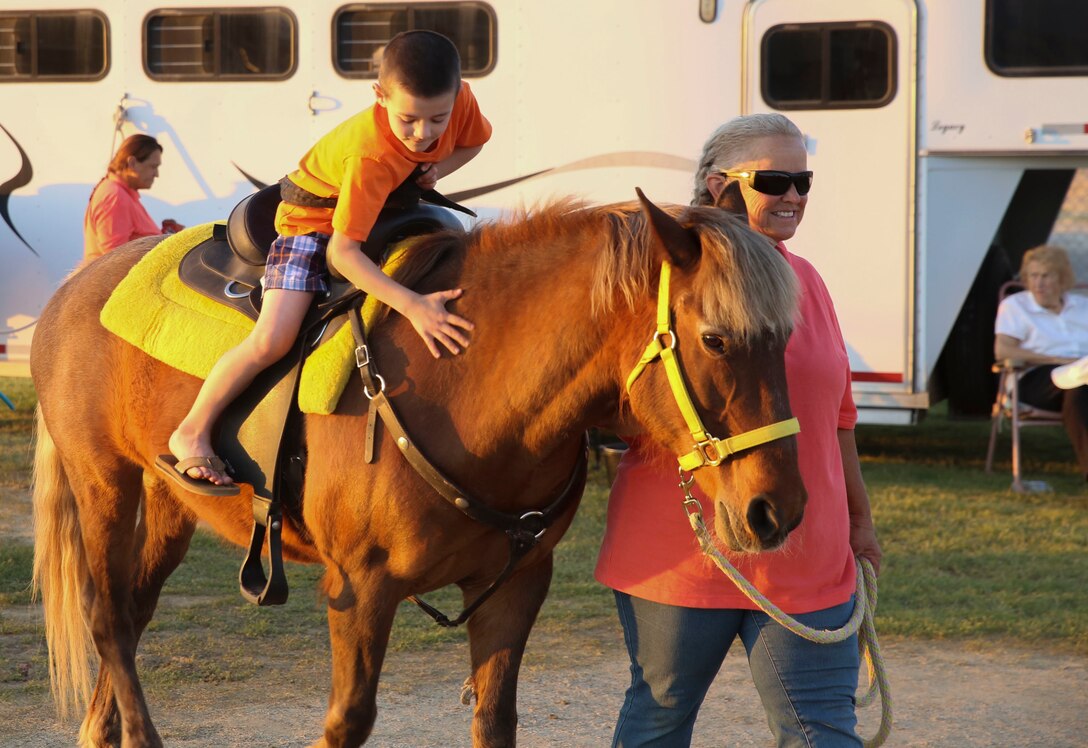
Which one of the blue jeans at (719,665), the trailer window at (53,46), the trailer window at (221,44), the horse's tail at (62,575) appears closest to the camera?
the blue jeans at (719,665)

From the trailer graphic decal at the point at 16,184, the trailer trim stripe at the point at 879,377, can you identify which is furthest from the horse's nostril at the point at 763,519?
the trailer graphic decal at the point at 16,184

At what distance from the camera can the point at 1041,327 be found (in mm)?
7727

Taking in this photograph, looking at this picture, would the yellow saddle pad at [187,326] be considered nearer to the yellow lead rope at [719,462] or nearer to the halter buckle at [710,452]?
the yellow lead rope at [719,462]

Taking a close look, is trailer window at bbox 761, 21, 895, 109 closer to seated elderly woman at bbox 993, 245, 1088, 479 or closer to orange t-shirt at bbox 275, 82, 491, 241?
seated elderly woman at bbox 993, 245, 1088, 479

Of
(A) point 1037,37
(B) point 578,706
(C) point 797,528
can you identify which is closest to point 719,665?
(C) point 797,528

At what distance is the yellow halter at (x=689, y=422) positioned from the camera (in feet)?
7.41

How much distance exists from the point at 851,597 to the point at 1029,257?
600 cm

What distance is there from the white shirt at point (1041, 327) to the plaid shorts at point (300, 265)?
19.2 ft

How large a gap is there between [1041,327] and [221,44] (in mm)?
5420

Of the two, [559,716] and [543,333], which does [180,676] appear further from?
[543,333]

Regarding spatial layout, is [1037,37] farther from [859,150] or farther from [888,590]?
[888,590]

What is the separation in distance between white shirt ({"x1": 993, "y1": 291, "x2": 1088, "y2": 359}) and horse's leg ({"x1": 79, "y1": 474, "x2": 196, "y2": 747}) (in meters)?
5.57

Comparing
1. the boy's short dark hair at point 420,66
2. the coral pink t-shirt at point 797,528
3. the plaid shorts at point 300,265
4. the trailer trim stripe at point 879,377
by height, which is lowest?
the trailer trim stripe at point 879,377

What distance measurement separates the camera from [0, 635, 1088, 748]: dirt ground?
158 inches
